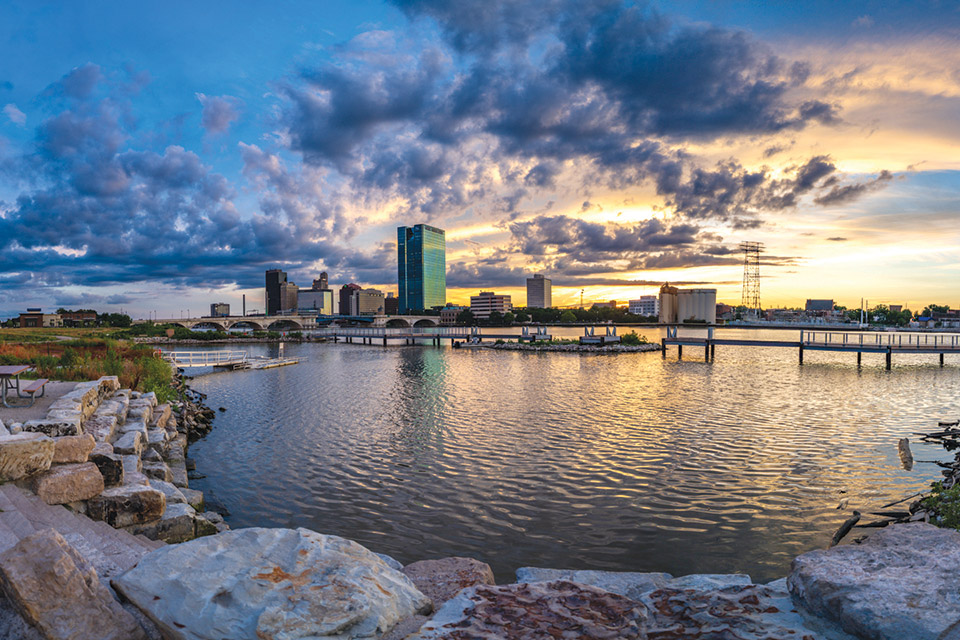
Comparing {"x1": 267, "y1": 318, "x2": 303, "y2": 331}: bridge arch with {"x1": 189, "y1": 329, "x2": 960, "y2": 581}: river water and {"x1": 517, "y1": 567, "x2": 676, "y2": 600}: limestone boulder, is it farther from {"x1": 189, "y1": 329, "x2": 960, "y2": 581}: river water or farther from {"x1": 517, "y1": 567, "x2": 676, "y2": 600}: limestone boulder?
{"x1": 517, "y1": 567, "x2": 676, "y2": 600}: limestone boulder

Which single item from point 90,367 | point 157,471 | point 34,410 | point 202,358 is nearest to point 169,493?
point 157,471

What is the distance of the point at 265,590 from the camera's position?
13.6 ft

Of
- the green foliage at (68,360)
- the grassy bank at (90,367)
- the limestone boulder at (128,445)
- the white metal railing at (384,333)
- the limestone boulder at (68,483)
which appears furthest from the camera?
the white metal railing at (384,333)

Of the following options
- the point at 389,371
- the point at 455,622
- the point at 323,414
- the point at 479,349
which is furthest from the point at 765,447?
the point at 479,349

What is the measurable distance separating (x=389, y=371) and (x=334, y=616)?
37725mm

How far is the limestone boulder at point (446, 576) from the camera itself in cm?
580

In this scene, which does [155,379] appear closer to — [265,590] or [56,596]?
[56,596]

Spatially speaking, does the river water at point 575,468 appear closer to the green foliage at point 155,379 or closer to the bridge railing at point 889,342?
the green foliage at point 155,379

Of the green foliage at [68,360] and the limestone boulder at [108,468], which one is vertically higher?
the green foliage at [68,360]

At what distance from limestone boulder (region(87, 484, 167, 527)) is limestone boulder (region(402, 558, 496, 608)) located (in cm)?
471

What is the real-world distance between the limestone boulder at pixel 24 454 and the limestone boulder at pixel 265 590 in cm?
429

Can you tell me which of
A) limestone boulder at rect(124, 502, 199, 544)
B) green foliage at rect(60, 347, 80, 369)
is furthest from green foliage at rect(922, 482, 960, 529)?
green foliage at rect(60, 347, 80, 369)

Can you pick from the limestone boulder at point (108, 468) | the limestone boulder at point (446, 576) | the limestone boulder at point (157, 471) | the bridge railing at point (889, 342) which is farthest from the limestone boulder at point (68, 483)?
the bridge railing at point (889, 342)

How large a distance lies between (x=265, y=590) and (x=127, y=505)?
5.62 meters
